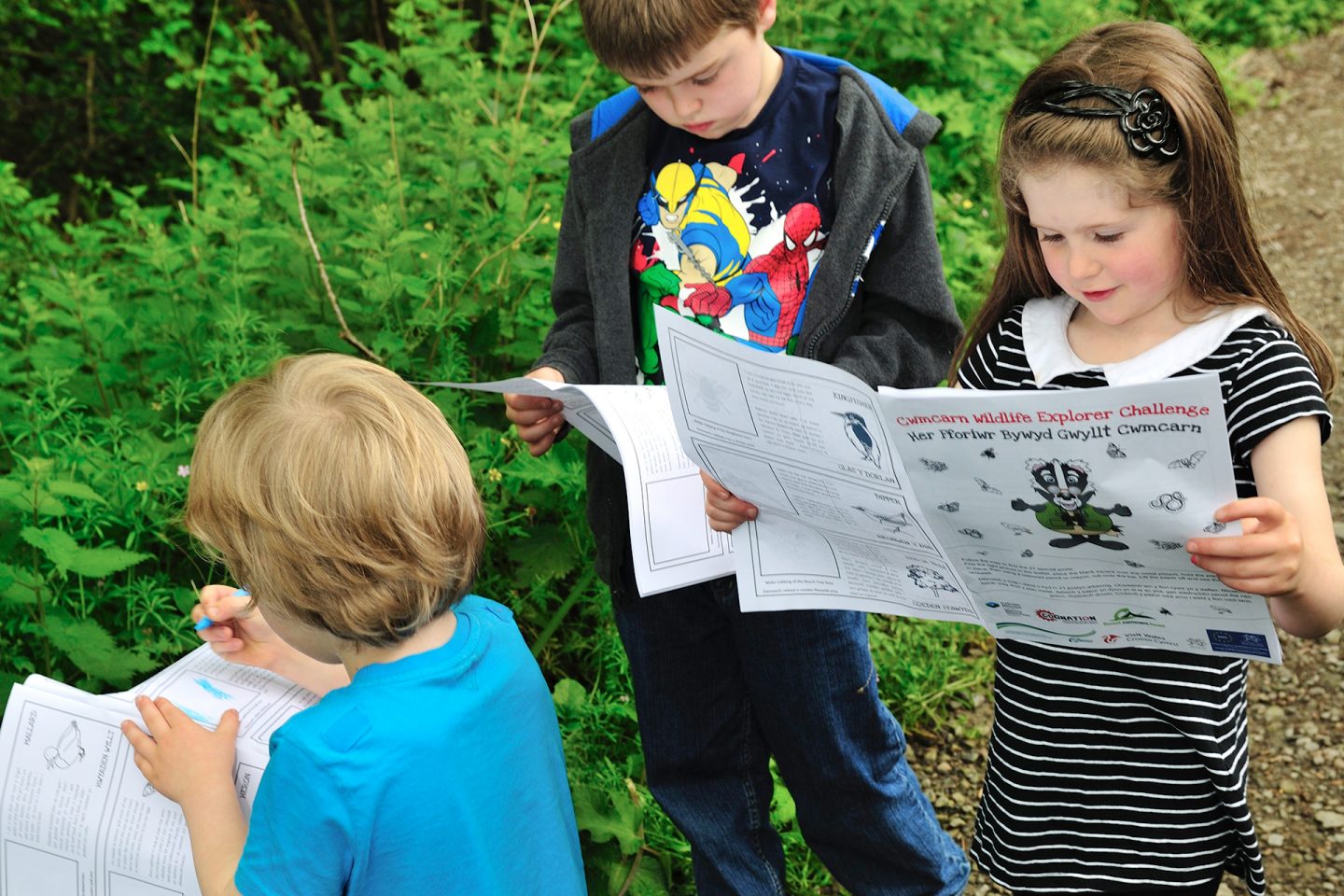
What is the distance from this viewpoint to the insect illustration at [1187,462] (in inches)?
48.5

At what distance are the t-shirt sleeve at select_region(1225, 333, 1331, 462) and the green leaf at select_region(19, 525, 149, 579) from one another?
5.84 feet

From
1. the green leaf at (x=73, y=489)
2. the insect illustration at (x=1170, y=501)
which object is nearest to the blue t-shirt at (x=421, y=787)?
the insect illustration at (x=1170, y=501)

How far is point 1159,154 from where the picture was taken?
1457 millimetres

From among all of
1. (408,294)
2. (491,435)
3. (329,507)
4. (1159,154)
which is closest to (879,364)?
(1159,154)

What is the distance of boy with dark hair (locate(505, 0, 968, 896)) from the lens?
183 cm

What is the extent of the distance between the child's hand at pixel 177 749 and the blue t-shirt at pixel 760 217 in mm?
858

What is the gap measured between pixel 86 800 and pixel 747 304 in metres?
1.12

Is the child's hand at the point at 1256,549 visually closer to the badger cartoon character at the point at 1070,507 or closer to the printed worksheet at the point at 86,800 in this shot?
the badger cartoon character at the point at 1070,507

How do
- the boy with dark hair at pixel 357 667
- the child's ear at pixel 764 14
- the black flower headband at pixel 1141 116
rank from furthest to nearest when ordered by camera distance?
the child's ear at pixel 764 14 → the black flower headband at pixel 1141 116 → the boy with dark hair at pixel 357 667

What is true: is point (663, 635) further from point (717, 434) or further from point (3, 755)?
point (3, 755)

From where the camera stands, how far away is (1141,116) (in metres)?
1.46

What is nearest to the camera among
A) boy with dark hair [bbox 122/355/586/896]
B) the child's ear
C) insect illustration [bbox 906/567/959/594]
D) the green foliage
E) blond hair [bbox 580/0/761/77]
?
boy with dark hair [bbox 122/355/586/896]

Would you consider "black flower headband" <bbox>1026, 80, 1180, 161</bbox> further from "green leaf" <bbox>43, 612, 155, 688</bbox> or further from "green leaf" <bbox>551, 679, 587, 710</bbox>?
"green leaf" <bbox>43, 612, 155, 688</bbox>

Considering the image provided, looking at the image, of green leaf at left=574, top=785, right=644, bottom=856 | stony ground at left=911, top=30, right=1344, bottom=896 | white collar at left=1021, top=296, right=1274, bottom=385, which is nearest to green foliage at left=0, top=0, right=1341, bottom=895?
green leaf at left=574, top=785, right=644, bottom=856
